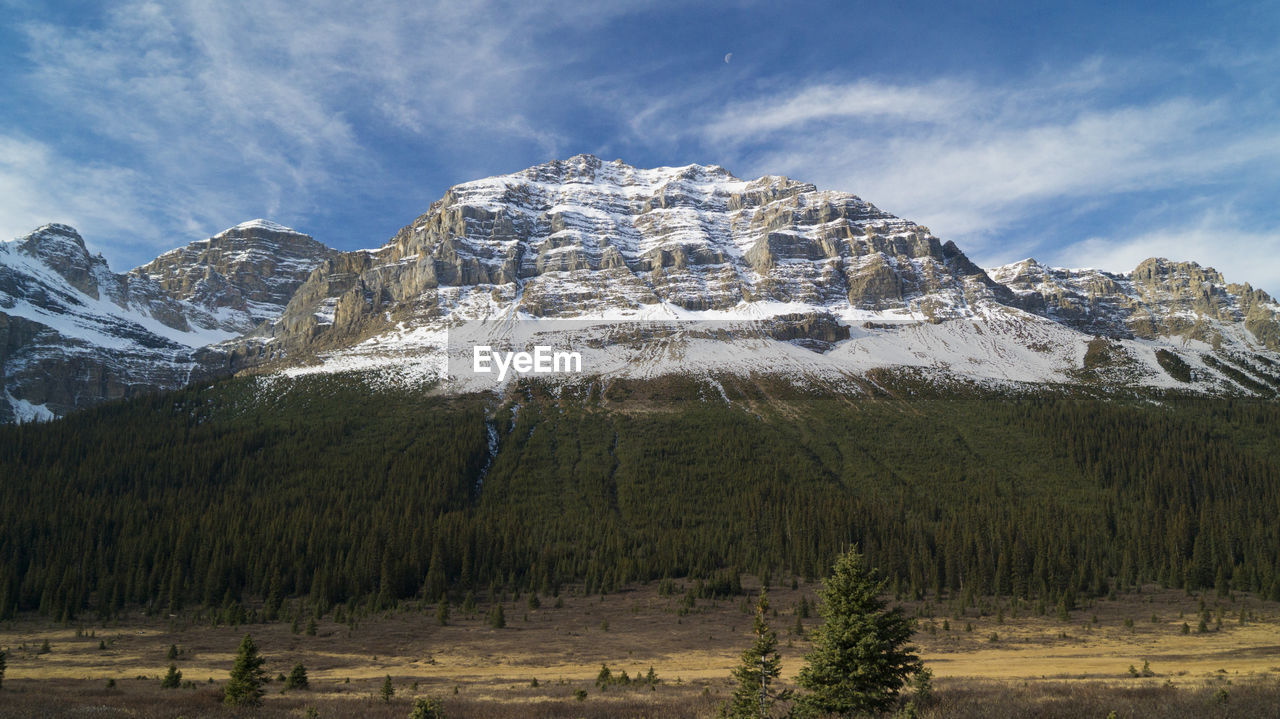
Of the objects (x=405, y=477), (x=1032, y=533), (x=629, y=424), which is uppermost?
(x=629, y=424)

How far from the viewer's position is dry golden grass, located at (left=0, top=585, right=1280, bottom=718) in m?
37.6

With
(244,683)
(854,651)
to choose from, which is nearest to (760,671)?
(854,651)

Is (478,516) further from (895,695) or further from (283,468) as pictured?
(895,695)

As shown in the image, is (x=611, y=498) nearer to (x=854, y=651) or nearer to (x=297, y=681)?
(x=297, y=681)

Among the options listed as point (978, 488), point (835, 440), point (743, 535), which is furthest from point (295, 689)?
point (835, 440)

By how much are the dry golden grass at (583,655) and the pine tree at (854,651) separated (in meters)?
4.56

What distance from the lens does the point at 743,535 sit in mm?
127062

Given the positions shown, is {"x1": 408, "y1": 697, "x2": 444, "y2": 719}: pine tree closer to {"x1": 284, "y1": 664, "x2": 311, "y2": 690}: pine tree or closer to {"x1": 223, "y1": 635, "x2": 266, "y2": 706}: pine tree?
{"x1": 223, "y1": 635, "x2": 266, "y2": 706}: pine tree

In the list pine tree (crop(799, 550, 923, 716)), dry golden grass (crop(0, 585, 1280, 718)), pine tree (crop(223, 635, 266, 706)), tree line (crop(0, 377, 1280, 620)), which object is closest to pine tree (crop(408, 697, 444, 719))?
dry golden grass (crop(0, 585, 1280, 718))

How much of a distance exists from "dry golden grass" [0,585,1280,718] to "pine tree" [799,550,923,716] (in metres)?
4.56

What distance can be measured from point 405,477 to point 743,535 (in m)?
70.4

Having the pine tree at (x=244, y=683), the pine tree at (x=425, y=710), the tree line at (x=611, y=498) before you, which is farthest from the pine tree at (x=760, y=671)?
the tree line at (x=611, y=498)

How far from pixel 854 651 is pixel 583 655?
43.2 m

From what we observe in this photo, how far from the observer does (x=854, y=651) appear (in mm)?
25422
